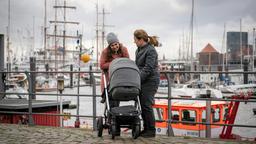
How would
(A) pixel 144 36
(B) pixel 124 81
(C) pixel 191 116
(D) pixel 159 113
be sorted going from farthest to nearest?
(C) pixel 191 116, (D) pixel 159 113, (A) pixel 144 36, (B) pixel 124 81

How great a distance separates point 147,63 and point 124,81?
2.16 feet

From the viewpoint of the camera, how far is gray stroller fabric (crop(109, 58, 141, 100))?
6.78 meters

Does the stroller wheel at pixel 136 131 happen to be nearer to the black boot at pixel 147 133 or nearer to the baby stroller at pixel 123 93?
the baby stroller at pixel 123 93

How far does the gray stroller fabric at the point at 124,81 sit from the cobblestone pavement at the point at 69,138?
86 cm

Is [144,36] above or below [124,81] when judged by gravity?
above

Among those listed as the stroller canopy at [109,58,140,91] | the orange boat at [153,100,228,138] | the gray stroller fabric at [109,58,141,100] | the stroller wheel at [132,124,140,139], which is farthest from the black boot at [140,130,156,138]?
Result: the orange boat at [153,100,228,138]

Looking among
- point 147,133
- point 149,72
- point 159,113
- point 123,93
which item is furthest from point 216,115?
point 123,93

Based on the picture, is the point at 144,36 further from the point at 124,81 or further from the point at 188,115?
the point at 188,115

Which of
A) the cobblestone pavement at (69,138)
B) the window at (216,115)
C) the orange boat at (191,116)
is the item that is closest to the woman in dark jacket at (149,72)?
the cobblestone pavement at (69,138)

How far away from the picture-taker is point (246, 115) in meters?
16.3

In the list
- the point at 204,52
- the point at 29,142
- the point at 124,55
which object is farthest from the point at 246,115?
the point at 204,52

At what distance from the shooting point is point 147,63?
7.19 m

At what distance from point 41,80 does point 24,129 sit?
206 feet

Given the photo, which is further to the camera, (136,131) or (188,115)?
(188,115)
